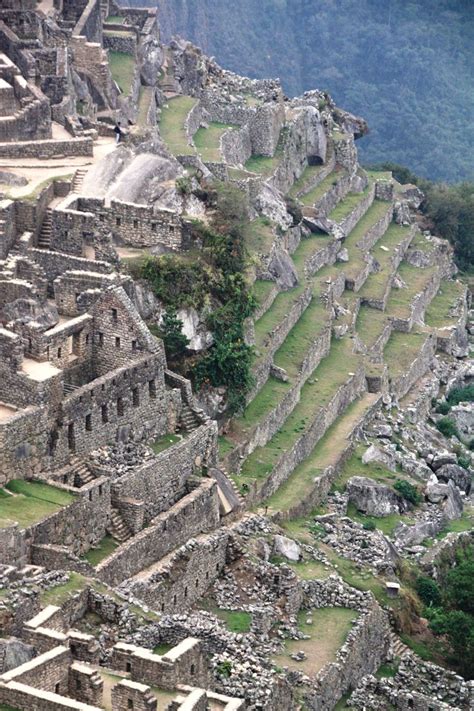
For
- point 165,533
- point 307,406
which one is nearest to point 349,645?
point 165,533

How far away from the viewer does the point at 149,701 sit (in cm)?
4194

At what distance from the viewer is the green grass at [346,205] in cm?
8919

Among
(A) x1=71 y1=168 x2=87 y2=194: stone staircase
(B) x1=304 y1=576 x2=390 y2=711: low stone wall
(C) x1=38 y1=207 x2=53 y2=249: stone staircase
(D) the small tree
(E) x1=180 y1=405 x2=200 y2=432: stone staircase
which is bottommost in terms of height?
(B) x1=304 y1=576 x2=390 y2=711: low stone wall

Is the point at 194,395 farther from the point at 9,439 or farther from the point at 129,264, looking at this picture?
the point at 9,439

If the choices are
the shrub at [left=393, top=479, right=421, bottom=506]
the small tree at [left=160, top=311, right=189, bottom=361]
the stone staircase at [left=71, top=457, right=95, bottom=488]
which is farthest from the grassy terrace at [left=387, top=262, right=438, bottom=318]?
the stone staircase at [left=71, top=457, right=95, bottom=488]

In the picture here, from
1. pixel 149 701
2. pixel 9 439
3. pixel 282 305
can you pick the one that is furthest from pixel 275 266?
pixel 149 701

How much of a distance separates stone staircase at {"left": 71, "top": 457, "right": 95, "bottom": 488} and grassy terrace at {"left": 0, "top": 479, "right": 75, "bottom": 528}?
59.4 inches

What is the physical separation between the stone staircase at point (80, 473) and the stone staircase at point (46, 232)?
27.7 feet

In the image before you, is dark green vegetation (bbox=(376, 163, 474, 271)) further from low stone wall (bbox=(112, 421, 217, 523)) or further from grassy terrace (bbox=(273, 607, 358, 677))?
grassy terrace (bbox=(273, 607, 358, 677))

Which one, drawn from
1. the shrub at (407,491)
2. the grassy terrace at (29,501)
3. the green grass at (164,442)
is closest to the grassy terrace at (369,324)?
the shrub at (407,491)

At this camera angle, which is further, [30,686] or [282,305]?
[282,305]

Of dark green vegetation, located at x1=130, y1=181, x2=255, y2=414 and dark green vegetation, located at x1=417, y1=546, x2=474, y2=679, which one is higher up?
dark green vegetation, located at x1=130, y1=181, x2=255, y2=414

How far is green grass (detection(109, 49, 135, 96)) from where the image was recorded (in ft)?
270

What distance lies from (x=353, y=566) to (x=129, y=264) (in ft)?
32.6
